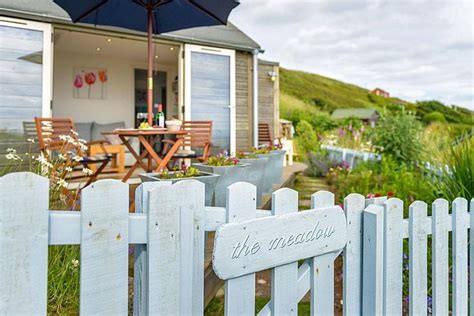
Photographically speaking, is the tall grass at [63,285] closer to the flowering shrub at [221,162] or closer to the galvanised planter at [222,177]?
the galvanised planter at [222,177]

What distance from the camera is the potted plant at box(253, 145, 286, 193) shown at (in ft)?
11.8

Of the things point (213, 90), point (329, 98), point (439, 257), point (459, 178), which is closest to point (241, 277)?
point (439, 257)

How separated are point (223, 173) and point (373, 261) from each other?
1.31 m

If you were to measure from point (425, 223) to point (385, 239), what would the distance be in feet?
0.95

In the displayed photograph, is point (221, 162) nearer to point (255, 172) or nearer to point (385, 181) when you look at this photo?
point (255, 172)

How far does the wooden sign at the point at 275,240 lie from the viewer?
1.11m

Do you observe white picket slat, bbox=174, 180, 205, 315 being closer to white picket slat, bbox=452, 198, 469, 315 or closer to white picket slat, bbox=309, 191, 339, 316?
white picket slat, bbox=309, 191, 339, 316

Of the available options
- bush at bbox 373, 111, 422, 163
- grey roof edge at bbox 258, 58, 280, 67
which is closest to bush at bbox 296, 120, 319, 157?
grey roof edge at bbox 258, 58, 280, 67

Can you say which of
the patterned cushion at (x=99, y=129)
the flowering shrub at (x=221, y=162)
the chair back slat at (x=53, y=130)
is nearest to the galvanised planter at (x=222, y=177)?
the flowering shrub at (x=221, y=162)

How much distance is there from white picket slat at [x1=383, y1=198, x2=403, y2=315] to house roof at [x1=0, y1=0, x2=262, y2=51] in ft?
15.6

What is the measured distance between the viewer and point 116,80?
28.7ft

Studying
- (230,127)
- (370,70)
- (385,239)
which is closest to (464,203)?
(385,239)

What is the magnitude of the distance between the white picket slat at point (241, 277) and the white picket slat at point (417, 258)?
0.82 m

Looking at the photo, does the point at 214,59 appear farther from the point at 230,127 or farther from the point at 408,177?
the point at 408,177
